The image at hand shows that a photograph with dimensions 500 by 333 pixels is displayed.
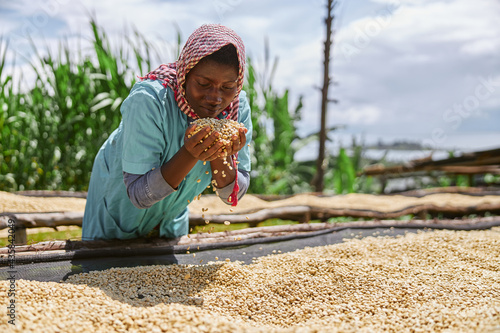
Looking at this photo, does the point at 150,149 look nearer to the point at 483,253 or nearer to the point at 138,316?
the point at 138,316

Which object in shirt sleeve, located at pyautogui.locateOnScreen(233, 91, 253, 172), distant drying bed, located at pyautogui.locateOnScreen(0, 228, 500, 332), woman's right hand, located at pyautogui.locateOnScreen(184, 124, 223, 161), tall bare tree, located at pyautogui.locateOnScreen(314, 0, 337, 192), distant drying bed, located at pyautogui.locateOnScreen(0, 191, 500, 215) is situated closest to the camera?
distant drying bed, located at pyautogui.locateOnScreen(0, 228, 500, 332)

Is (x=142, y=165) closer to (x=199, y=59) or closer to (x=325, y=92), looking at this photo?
(x=199, y=59)

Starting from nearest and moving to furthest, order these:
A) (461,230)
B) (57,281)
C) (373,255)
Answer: (57,281)
(373,255)
(461,230)

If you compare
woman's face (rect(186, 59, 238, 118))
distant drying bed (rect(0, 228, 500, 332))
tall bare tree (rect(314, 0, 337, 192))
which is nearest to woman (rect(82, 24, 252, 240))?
woman's face (rect(186, 59, 238, 118))

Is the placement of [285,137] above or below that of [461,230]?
above

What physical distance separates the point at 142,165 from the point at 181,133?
0.25 metres

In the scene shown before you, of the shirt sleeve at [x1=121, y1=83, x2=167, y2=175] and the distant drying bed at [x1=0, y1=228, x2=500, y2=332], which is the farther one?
the shirt sleeve at [x1=121, y1=83, x2=167, y2=175]

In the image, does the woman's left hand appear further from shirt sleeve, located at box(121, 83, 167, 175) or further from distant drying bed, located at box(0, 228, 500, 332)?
distant drying bed, located at box(0, 228, 500, 332)

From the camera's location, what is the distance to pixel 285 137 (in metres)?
6.24

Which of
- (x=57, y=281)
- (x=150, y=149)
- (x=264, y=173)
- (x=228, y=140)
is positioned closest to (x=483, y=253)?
(x=228, y=140)

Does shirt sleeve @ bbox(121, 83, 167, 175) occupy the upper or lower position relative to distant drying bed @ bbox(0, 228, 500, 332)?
upper

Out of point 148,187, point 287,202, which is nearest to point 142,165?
point 148,187

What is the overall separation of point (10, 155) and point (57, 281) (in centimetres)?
341

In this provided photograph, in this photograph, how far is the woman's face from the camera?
147cm
